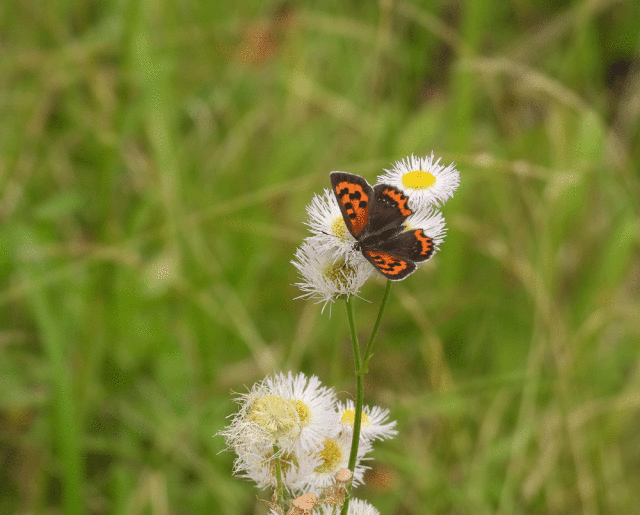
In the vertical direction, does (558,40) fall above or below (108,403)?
above

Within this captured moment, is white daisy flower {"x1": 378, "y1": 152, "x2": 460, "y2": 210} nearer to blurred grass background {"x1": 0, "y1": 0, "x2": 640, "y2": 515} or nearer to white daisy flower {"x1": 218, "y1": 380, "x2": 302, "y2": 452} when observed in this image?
white daisy flower {"x1": 218, "y1": 380, "x2": 302, "y2": 452}

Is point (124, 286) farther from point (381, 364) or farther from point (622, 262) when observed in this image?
→ point (622, 262)

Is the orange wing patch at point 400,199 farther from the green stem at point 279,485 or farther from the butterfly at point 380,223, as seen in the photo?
the green stem at point 279,485

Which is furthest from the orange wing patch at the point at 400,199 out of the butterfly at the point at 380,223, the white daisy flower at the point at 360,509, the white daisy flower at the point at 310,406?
the white daisy flower at the point at 360,509

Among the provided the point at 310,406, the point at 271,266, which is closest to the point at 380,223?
the point at 310,406

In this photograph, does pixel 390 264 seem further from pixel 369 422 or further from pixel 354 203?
pixel 369 422

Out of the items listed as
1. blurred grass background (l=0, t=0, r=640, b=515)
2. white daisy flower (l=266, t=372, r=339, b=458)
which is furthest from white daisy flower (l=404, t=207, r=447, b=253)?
blurred grass background (l=0, t=0, r=640, b=515)

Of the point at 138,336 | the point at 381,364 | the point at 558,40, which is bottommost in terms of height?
the point at 138,336

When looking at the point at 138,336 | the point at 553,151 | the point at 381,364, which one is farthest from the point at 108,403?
the point at 553,151
